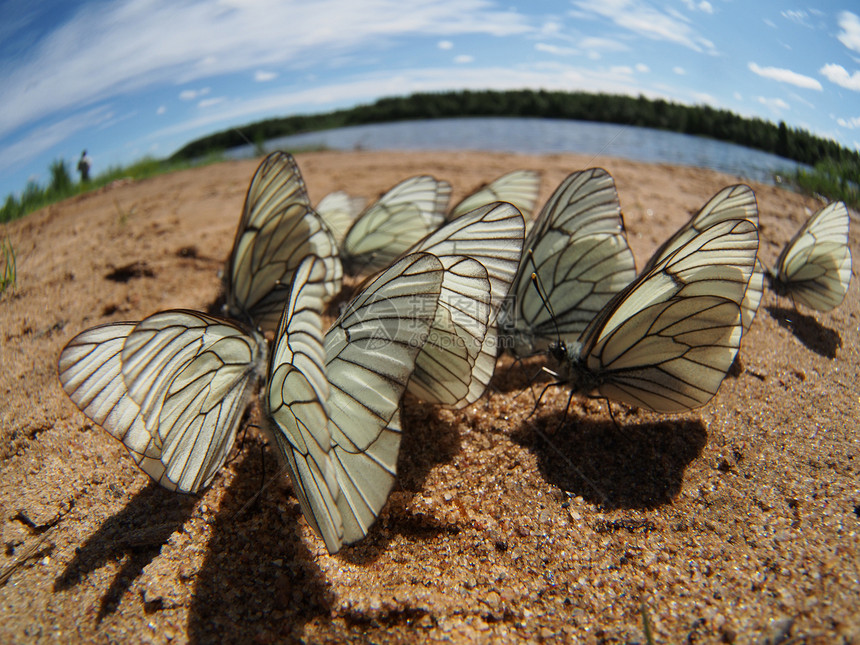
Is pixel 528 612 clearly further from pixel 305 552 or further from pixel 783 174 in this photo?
pixel 783 174

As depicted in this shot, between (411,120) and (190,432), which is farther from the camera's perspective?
(411,120)

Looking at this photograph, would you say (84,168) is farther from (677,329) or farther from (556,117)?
(556,117)

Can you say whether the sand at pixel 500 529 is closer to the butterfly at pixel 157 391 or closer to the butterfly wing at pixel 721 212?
the butterfly at pixel 157 391

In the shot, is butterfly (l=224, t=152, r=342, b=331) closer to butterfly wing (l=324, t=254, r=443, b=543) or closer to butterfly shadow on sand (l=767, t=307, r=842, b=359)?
butterfly wing (l=324, t=254, r=443, b=543)

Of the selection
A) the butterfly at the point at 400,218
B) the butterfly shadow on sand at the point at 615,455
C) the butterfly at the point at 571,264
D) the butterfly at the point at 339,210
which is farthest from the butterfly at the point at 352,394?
the butterfly at the point at 339,210

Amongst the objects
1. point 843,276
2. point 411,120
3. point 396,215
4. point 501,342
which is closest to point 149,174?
point 396,215

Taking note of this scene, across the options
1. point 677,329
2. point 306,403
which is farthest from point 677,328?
point 306,403

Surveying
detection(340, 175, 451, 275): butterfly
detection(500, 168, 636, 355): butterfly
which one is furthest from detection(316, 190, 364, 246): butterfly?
detection(500, 168, 636, 355): butterfly
